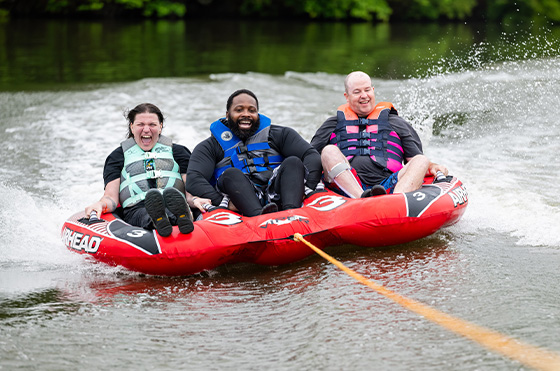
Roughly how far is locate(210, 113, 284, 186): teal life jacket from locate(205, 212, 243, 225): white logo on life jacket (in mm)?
491

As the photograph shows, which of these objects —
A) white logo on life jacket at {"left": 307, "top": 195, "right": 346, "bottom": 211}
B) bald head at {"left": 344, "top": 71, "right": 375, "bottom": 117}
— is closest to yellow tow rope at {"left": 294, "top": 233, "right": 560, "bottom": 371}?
white logo on life jacket at {"left": 307, "top": 195, "right": 346, "bottom": 211}

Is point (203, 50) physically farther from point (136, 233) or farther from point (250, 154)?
point (136, 233)

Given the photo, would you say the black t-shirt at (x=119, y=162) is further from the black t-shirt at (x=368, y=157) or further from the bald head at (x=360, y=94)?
the bald head at (x=360, y=94)

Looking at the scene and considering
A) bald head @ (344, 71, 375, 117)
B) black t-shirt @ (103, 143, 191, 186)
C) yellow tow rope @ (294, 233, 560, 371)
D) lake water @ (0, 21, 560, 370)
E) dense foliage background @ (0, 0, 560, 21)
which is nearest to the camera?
yellow tow rope @ (294, 233, 560, 371)

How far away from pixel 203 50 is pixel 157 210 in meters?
13.6

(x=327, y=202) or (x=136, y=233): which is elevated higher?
(x=327, y=202)

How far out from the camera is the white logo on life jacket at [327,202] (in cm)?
422

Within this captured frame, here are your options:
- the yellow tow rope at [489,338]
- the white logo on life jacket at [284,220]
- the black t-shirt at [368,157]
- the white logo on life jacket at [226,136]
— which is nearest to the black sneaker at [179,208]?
the white logo on life jacket at [284,220]

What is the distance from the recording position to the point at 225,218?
4105mm

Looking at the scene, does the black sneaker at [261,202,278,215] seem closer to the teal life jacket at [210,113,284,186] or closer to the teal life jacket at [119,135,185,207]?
the teal life jacket at [210,113,284,186]

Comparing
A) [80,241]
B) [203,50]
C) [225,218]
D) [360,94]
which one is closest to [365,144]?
[360,94]

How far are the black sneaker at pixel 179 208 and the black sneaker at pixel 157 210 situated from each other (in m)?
0.04

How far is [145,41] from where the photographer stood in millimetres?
19266

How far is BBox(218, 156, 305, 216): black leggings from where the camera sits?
430cm
